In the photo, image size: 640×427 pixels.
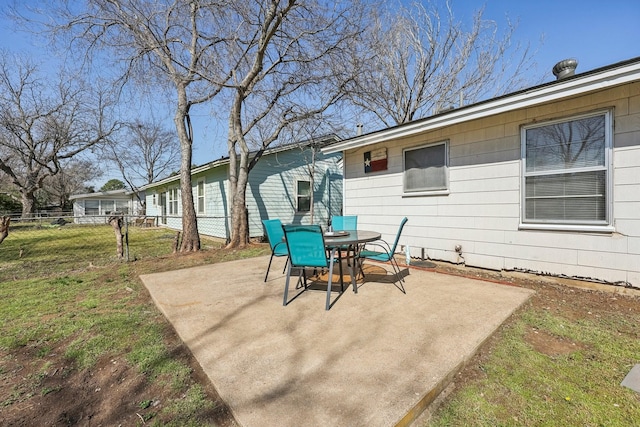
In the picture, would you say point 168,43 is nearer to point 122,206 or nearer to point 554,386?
point 554,386

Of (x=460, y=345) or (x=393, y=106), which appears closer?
(x=460, y=345)

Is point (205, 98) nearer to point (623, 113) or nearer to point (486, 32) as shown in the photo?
point (623, 113)

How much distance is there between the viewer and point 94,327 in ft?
9.29

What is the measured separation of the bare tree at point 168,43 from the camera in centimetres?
632

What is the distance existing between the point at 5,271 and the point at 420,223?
8013mm

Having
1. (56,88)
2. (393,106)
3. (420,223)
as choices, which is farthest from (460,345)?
(56,88)

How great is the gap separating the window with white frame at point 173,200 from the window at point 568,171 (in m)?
14.6

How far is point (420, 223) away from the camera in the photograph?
552cm

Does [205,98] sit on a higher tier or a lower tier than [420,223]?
higher

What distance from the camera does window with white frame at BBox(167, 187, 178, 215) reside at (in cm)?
1463

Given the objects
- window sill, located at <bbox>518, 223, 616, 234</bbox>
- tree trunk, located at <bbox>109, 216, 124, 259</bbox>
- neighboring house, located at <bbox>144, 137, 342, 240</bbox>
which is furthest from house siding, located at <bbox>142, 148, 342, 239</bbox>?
window sill, located at <bbox>518, 223, 616, 234</bbox>

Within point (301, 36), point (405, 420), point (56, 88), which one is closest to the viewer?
point (405, 420)

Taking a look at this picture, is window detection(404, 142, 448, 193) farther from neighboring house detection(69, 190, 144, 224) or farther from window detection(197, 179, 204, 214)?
neighboring house detection(69, 190, 144, 224)

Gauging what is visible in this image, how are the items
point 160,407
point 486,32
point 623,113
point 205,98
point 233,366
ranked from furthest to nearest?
point 486,32
point 205,98
point 623,113
point 233,366
point 160,407
